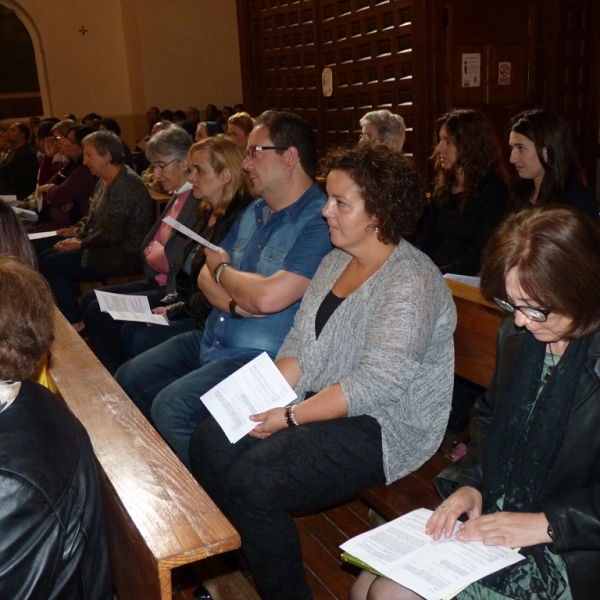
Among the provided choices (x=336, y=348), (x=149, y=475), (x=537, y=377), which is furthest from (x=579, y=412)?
(x=149, y=475)

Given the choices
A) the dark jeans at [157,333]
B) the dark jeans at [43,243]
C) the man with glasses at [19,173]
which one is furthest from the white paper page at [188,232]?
the man with glasses at [19,173]

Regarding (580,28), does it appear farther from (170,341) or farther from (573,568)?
(573,568)

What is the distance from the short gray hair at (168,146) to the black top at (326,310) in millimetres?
2058

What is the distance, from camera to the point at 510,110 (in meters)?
6.04

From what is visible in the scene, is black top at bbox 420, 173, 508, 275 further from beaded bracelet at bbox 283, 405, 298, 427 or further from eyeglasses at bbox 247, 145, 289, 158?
beaded bracelet at bbox 283, 405, 298, 427

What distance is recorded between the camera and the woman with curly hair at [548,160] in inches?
132

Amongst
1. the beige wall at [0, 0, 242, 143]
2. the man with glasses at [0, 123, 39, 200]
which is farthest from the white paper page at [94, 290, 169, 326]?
the beige wall at [0, 0, 242, 143]

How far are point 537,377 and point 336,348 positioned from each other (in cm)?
69

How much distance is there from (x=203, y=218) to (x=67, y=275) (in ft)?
6.47

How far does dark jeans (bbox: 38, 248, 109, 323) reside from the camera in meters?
5.10

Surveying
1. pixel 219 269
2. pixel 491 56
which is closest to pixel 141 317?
pixel 219 269

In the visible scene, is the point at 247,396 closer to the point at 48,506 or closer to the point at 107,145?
the point at 48,506

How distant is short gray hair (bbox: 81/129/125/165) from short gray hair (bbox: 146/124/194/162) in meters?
0.86

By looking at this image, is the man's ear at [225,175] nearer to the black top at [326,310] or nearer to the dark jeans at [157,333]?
the dark jeans at [157,333]
